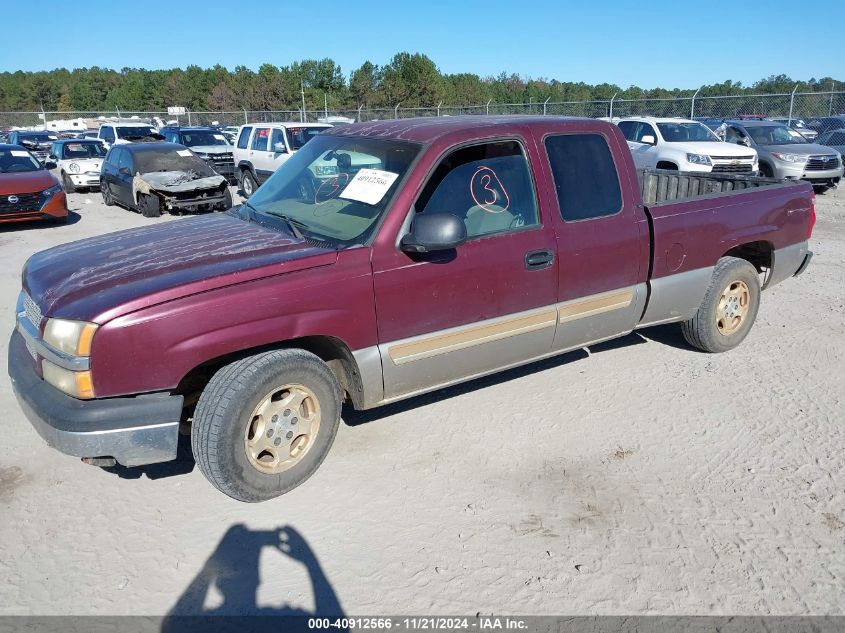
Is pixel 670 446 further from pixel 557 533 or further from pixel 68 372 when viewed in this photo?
pixel 68 372

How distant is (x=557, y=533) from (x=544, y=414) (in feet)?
4.31

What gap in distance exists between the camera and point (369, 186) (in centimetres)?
384

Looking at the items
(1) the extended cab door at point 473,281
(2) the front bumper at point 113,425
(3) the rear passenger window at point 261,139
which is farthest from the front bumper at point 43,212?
(1) the extended cab door at point 473,281

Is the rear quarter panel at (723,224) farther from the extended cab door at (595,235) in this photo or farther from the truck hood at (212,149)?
the truck hood at (212,149)

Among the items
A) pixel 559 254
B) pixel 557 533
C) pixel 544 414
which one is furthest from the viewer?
pixel 544 414

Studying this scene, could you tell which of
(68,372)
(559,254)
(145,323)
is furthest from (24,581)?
(559,254)

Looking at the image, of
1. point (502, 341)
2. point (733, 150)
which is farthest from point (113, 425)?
point (733, 150)

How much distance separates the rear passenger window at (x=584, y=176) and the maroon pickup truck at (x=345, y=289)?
1 centimetres

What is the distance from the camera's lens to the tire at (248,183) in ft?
49.4

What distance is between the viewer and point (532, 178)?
13.3 feet

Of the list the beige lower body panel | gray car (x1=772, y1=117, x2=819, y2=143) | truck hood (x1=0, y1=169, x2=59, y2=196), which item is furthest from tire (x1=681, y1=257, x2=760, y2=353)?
gray car (x1=772, y1=117, x2=819, y2=143)

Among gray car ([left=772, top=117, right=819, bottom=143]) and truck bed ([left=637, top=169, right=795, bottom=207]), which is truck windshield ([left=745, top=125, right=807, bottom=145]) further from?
truck bed ([left=637, top=169, right=795, bottom=207])

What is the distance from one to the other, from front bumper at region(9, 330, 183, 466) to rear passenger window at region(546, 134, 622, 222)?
2686 mm

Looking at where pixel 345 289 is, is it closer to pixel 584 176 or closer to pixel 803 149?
pixel 584 176
